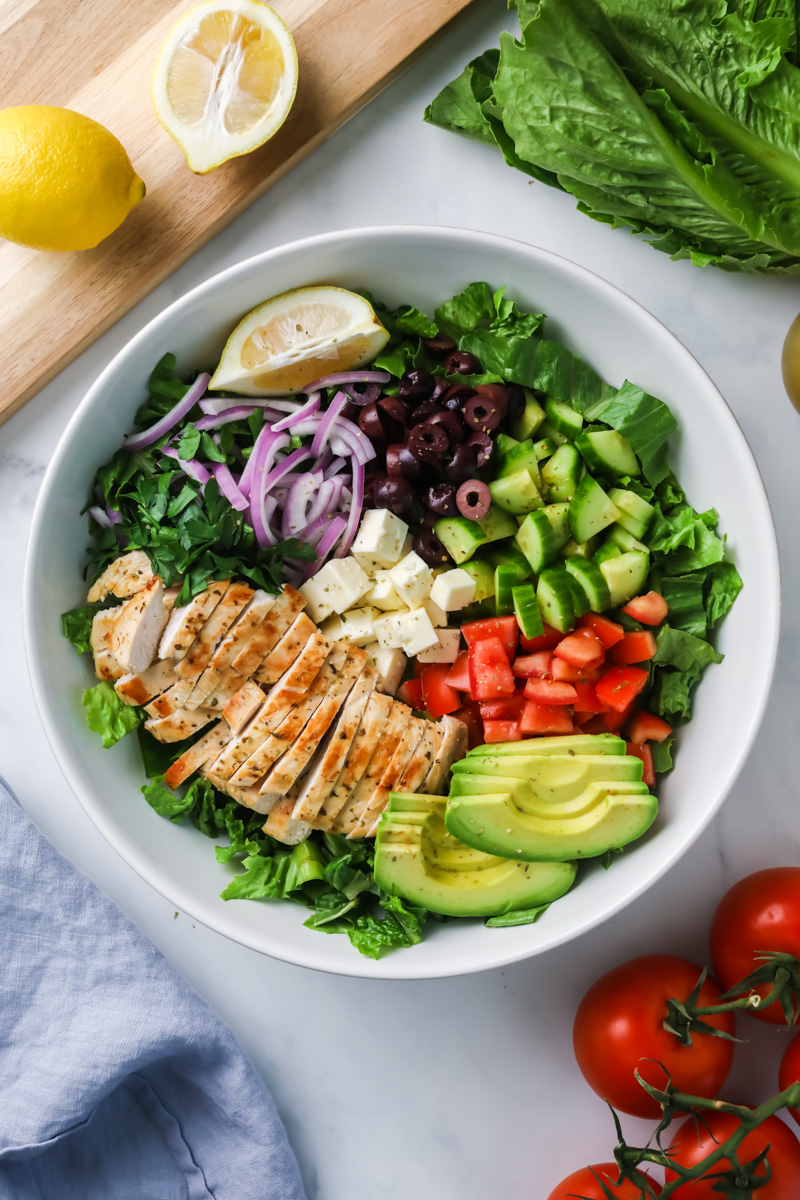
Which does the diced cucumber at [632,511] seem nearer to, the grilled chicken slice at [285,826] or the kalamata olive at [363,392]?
the kalamata olive at [363,392]

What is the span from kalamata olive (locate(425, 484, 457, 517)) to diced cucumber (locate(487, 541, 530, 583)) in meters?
0.18

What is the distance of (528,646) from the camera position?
2533mm

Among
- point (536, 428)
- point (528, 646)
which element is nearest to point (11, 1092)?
point (528, 646)

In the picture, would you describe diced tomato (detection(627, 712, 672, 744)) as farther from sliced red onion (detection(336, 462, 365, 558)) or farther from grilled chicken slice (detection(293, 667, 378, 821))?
sliced red onion (detection(336, 462, 365, 558))

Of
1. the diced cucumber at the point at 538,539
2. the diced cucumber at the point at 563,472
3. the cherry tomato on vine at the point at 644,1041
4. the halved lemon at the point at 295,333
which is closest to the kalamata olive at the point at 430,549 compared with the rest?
the diced cucumber at the point at 538,539

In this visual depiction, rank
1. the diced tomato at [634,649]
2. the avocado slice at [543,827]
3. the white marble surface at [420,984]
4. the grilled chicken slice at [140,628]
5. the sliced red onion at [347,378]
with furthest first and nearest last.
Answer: the white marble surface at [420,984] → the sliced red onion at [347,378] → the diced tomato at [634,649] → the grilled chicken slice at [140,628] → the avocado slice at [543,827]

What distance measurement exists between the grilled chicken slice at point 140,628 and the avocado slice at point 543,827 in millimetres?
920

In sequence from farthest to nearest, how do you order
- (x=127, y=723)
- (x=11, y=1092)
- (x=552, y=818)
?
(x=11, y=1092), (x=127, y=723), (x=552, y=818)

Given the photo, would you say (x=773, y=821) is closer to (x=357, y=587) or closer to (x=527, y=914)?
(x=527, y=914)

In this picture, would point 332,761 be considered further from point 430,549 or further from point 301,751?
point 430,549

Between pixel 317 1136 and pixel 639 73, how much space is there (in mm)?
3258

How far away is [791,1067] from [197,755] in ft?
6.38

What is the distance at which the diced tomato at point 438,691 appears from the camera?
2.58 m

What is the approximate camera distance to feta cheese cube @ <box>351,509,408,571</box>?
98.0 inches
